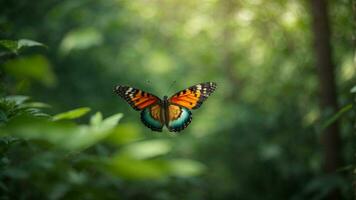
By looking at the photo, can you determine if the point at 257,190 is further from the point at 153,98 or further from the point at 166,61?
the point at 153,98

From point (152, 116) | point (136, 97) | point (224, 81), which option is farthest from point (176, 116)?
point (224, 81)

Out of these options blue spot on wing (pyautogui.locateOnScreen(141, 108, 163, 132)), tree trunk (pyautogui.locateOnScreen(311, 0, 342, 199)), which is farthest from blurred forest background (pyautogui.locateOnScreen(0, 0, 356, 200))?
blue spot on wing (pyautogui.locateOnScreen(141, 108, 163, 132))

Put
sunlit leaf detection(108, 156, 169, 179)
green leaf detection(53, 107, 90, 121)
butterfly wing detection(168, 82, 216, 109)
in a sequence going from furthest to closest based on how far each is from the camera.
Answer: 1. butterfly wing detection(168, 82, 216, 109)
2. green leaf detection(53, 107, 90, 121)
3. sunlit leaf detection(108, 156, 169, 179)

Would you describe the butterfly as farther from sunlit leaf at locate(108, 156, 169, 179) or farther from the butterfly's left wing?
sunlit leaf at locate(108, 156, 169, 179)

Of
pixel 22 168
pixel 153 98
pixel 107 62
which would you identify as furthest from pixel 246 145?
pixel 22 168

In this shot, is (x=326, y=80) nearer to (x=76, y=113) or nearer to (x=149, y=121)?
(x=149, y=121)

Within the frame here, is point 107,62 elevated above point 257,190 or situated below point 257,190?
above

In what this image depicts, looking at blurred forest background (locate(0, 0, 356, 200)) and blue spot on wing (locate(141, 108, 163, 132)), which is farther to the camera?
blurred forest background (locate(0, 0, 356, 200))
